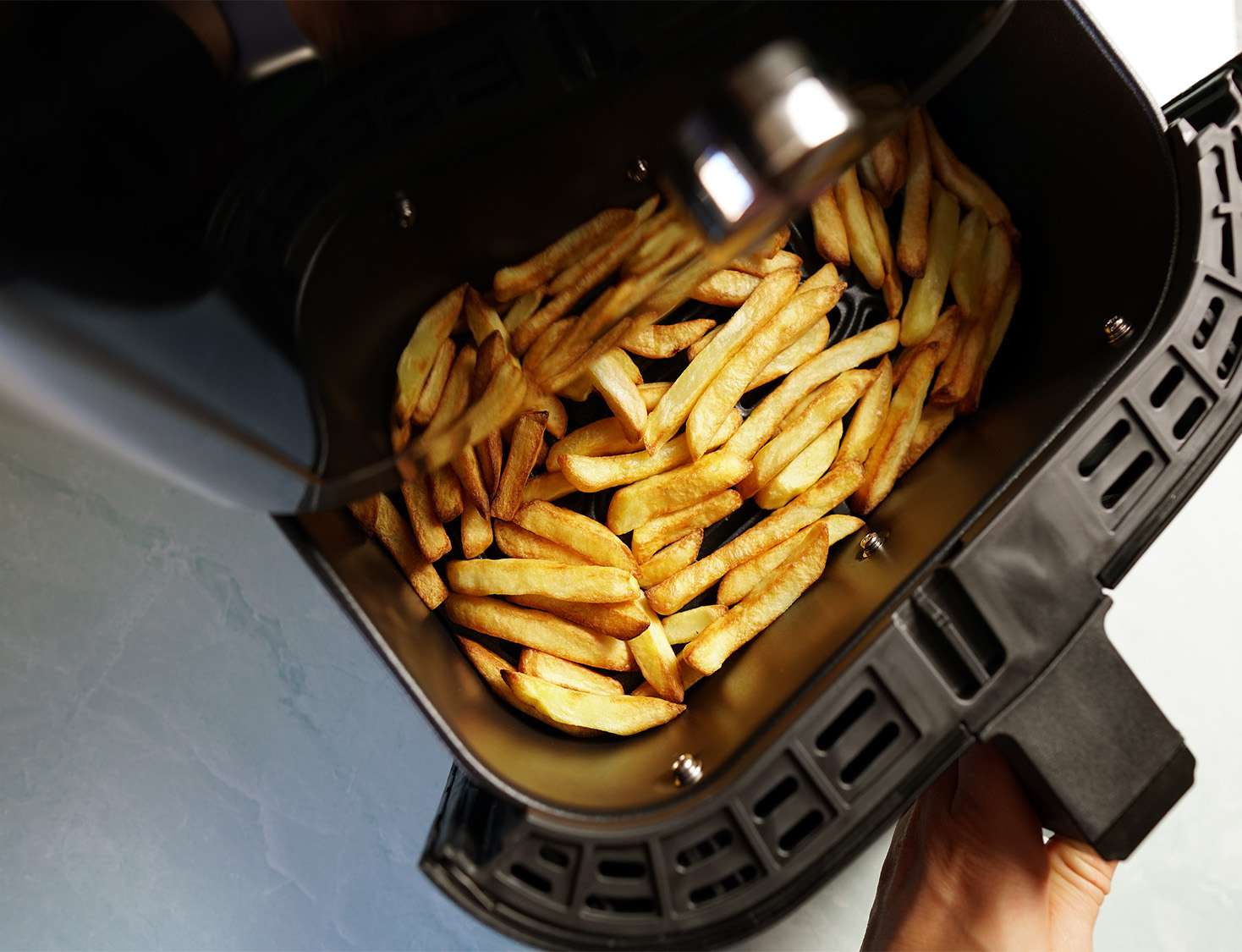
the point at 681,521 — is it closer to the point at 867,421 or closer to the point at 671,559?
the point at 671,559

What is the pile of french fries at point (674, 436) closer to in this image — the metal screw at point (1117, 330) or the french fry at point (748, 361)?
the french fry at point (748, 361)

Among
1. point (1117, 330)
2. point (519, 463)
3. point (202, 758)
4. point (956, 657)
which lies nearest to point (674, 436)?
point (519, 463)

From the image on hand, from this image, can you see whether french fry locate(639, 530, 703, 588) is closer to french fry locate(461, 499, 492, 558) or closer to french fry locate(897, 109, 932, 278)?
french fry locate(461, 499, 492, 558)

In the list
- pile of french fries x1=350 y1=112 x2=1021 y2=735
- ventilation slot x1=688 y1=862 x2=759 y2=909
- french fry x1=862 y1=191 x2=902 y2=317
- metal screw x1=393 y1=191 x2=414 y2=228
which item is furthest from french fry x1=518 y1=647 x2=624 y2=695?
french fry x1=862 y1=191 x2=902 y2=317

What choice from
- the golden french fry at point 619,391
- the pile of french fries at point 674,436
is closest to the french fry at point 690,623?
the pile of french fries at point 674,436

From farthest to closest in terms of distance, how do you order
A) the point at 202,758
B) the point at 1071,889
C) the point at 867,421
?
the point at 202,758
the point at 867,421
the point at 1071,889

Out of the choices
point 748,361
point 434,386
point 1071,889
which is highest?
point 434,386

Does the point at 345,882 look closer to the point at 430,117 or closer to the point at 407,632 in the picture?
the point at 407,632
